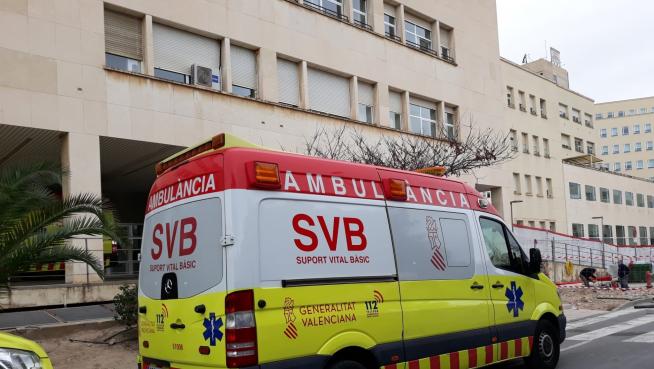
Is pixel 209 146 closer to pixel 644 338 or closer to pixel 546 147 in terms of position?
pixel 644 338

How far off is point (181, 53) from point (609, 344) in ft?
45.1

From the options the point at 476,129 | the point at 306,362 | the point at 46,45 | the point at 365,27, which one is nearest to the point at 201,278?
the point at 306,362

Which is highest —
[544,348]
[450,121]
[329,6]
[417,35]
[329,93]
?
[417,35]

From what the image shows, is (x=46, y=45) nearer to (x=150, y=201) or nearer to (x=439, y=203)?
(x=150, y=201)

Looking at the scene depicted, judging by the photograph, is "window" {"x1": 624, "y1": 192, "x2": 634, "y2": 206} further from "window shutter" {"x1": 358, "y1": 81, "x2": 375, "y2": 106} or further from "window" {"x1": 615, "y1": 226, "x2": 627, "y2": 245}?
"window shutter" {"x1": 358, "y1": 81, "x2": 375, "y2": 106}

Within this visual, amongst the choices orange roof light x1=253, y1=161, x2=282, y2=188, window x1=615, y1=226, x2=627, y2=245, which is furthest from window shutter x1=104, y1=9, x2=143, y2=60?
window x1=615, y1=226, x2=627, y2=245

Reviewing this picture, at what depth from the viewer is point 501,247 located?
7.69 metres

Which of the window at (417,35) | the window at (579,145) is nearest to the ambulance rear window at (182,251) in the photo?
the window at (417,35)

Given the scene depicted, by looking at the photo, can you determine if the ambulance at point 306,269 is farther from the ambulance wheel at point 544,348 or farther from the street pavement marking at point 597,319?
the street pavement marking at point 597,319

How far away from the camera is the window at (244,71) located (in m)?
19.3

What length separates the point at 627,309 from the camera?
1727 cm

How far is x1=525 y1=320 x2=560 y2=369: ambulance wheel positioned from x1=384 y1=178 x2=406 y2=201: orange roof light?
309 cm

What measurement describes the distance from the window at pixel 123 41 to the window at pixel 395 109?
11235mm

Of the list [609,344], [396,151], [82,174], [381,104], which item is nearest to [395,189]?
[609,344]
